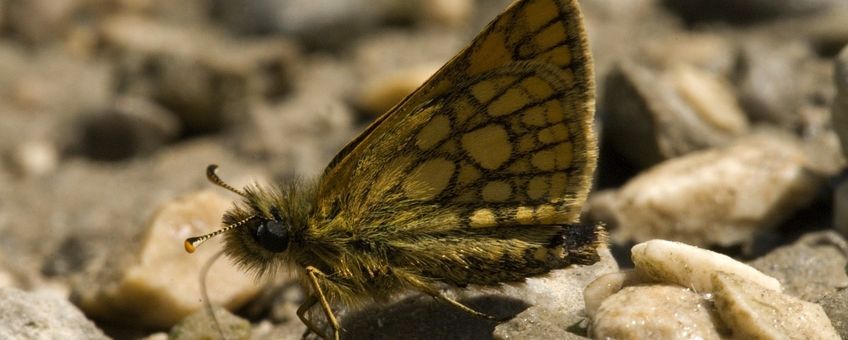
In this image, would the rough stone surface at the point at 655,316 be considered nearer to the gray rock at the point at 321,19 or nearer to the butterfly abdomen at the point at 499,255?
the butterfly abdomen at the point at 499,255

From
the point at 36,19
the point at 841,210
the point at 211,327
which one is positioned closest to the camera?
the point at 211,327

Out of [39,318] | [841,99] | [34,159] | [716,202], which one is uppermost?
[34,159]

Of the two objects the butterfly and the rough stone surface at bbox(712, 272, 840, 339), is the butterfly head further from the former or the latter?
the rough stone surface at bbox(712, 272, 840, 339)

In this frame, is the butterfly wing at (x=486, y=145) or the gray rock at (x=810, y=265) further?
the gray rock at (x=810, y=265)

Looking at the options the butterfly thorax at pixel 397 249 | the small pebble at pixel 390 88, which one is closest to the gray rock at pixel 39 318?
the butterfly thorax at pixel 397 249

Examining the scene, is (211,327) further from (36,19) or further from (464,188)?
(36,19)

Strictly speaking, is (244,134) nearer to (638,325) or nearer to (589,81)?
(589,81)

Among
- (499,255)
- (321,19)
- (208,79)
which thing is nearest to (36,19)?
(208,79)

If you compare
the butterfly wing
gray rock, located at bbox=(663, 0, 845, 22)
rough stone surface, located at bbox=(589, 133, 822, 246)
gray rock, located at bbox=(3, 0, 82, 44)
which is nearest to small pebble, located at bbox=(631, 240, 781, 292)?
the butterfly wing
